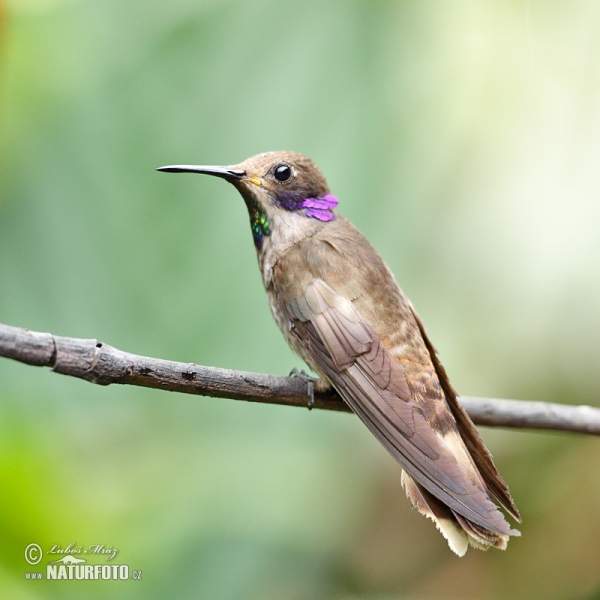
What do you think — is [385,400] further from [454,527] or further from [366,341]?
[454,527]

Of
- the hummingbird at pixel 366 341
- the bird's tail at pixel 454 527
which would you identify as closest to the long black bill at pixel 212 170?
the hummingbird at pixel 366 341

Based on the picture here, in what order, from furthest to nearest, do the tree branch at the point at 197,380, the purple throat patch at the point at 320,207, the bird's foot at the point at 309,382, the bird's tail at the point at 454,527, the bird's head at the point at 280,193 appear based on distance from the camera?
the purple throat patch at the point at 320,207, the bird's head at the point at 280,193, the bird's foot at the point at 309,382, the bird's tail at the point at 454,527, the tree branch at the point at 197,380

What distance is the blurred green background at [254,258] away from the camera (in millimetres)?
2834

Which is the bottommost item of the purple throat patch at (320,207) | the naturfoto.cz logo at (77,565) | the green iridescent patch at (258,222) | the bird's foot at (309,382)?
the naturfoto.cz logo at (77,565)

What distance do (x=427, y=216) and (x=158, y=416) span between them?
1448 millimetres

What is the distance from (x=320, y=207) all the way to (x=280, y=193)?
178 millimetres

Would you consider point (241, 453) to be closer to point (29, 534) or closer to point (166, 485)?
point (166, 485)

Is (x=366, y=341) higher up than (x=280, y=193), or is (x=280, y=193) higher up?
(x=280, y=193)

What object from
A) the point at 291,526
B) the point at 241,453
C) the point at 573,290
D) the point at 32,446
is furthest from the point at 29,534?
the point at 573,290

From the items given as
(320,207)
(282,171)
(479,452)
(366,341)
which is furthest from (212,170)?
(479,452)

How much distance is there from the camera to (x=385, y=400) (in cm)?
234

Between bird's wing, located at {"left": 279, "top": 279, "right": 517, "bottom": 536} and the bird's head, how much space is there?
32 centimetres

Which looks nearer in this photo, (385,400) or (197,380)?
(197,380)

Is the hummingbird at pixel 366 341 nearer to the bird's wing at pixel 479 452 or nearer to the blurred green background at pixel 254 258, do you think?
the bird's wing at pixel 479 452
